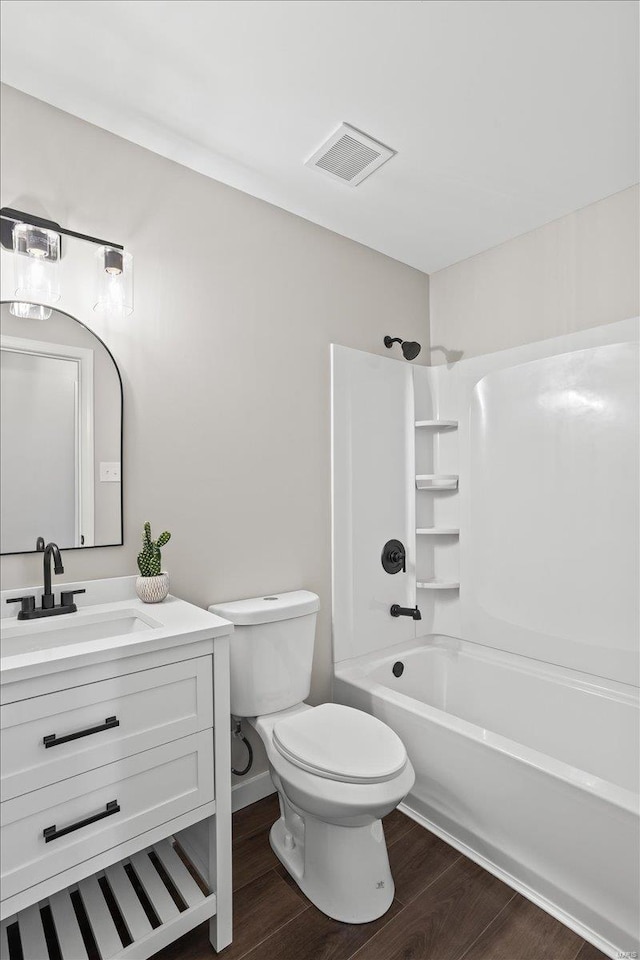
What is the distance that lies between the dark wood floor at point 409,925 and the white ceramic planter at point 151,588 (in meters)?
0.94

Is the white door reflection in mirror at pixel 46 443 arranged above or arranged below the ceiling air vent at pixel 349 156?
below

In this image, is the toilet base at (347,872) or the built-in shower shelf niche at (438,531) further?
the built-in shower shelf niche at (438,531)

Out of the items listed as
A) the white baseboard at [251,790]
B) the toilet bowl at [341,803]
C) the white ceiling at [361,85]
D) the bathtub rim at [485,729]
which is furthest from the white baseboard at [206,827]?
the white ceiling at [361,85]

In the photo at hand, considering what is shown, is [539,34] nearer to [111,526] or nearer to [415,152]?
[415,152]

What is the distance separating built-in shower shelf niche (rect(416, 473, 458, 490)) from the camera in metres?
2.63

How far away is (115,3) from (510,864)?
270 centimetres

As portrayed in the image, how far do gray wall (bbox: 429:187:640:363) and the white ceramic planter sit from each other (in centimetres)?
191

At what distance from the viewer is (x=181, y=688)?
1.34 m

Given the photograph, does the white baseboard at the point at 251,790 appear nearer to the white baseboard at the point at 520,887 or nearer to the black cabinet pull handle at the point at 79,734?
the white baseboard at the point at 520,887

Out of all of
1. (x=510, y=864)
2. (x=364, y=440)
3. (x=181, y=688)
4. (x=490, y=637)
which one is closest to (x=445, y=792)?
(x=510, y=864)

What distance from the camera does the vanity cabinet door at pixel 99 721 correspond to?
1.11 m

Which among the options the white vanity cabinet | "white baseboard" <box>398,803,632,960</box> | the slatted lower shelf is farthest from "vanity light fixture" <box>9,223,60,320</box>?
"white baseboard" <box>398,803,632,960</box>

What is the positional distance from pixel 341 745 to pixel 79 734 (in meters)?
0.78

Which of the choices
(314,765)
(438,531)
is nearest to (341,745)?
(314,765)
